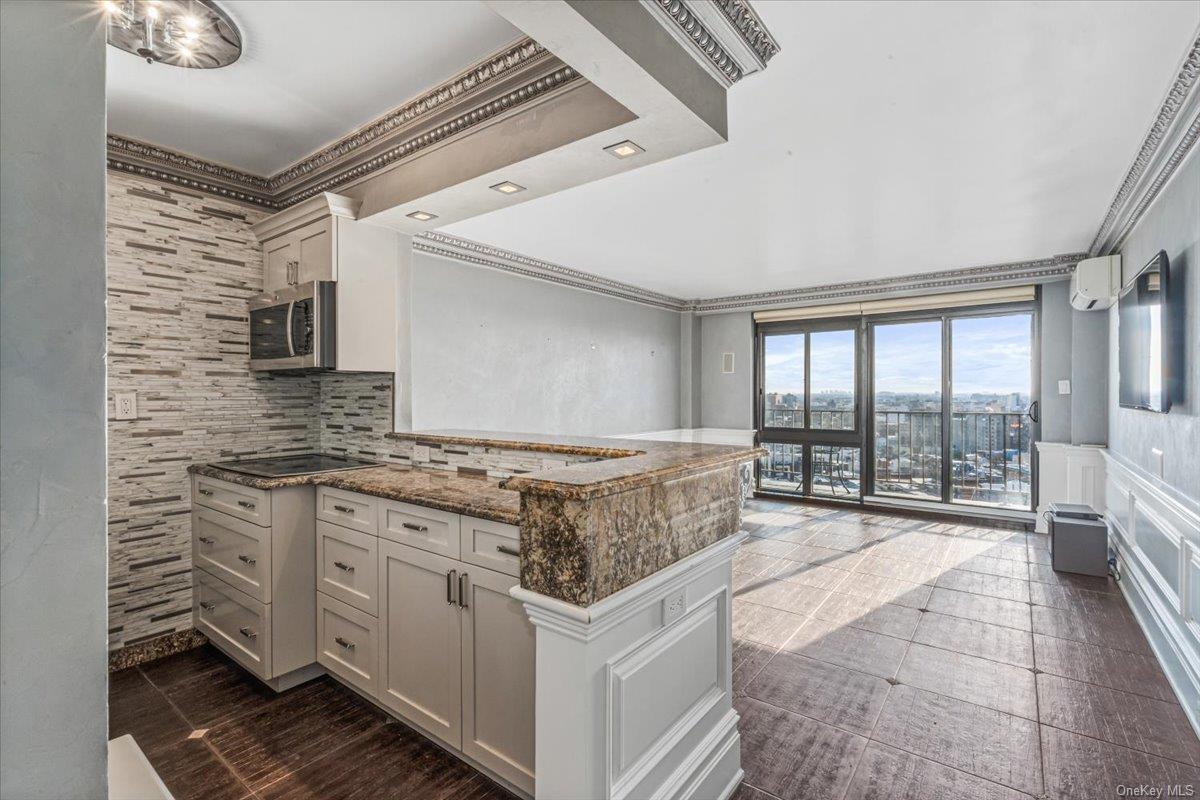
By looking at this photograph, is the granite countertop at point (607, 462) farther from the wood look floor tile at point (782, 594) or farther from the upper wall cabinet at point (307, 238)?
the wood look floor tile at point (782, 594)

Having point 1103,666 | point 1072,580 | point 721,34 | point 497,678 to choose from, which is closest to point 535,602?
point 497,678

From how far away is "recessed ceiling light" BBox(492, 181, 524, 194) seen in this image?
2.44 metres

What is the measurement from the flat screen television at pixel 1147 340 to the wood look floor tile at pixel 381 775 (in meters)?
3.44

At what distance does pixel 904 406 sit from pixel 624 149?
5.32 meters

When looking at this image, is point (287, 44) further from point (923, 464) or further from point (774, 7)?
point (923, 464)

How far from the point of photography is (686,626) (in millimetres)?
1696

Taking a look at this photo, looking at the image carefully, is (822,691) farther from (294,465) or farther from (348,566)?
(294,465)

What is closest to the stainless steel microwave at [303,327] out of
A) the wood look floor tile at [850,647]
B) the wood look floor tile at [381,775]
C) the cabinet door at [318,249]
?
the cabinet door at [318,249]

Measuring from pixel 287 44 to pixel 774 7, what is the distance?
5.39ft

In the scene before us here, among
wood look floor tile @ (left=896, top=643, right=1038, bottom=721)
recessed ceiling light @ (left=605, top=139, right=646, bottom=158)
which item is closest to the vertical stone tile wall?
recessed ceiling light @ (left=605, top=139, right=646, bottom=158)

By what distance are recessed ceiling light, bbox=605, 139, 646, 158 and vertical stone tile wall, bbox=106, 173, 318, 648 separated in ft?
7.48

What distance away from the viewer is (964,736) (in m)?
2.21

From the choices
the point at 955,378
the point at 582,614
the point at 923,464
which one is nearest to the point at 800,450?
the point at 923,464

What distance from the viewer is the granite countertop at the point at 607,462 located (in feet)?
4.41
